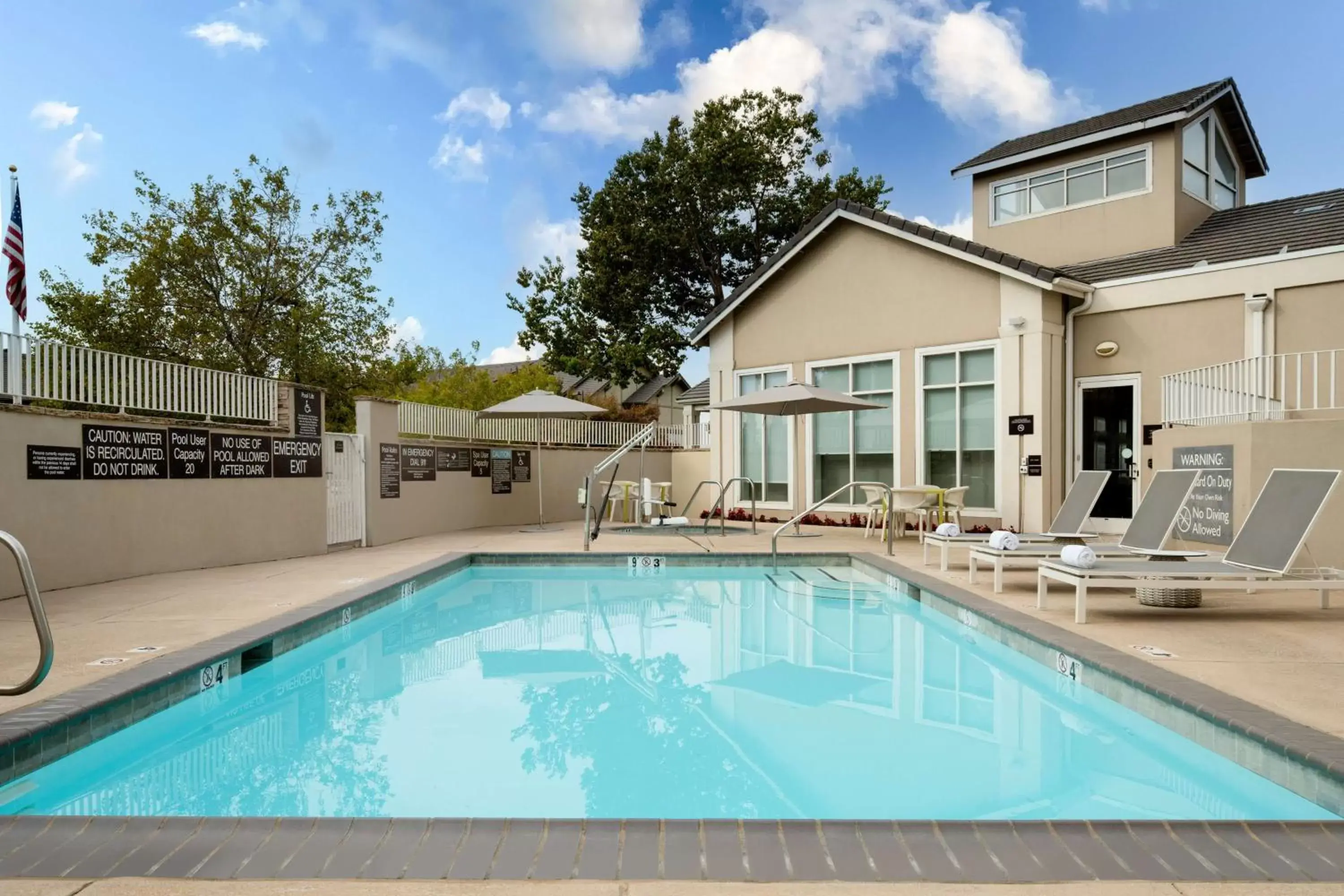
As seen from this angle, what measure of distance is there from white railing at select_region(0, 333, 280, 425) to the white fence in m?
3.08

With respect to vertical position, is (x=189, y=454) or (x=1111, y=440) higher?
(x=1111, y=440)

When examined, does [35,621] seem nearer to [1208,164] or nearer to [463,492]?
[463,492]

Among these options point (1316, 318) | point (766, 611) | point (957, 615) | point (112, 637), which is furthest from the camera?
point (1316, 318)

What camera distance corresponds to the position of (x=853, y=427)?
567 inches

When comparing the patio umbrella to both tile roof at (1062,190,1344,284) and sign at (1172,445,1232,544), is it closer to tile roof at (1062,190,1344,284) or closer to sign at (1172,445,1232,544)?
tile roof at (1062,190,1344,284)

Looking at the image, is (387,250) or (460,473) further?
(387,250)

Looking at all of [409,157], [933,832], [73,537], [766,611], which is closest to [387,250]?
[409,157]

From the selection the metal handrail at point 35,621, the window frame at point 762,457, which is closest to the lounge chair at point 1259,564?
the metal handrail at point 35,621

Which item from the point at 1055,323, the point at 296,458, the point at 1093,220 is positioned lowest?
the point at 296,458

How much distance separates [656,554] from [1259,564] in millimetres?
6192

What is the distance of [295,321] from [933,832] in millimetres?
26343

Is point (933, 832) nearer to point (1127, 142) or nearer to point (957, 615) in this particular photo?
point (957, 615)

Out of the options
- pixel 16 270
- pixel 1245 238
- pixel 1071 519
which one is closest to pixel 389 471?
pixel 16 270

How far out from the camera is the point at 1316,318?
34.3 feet
